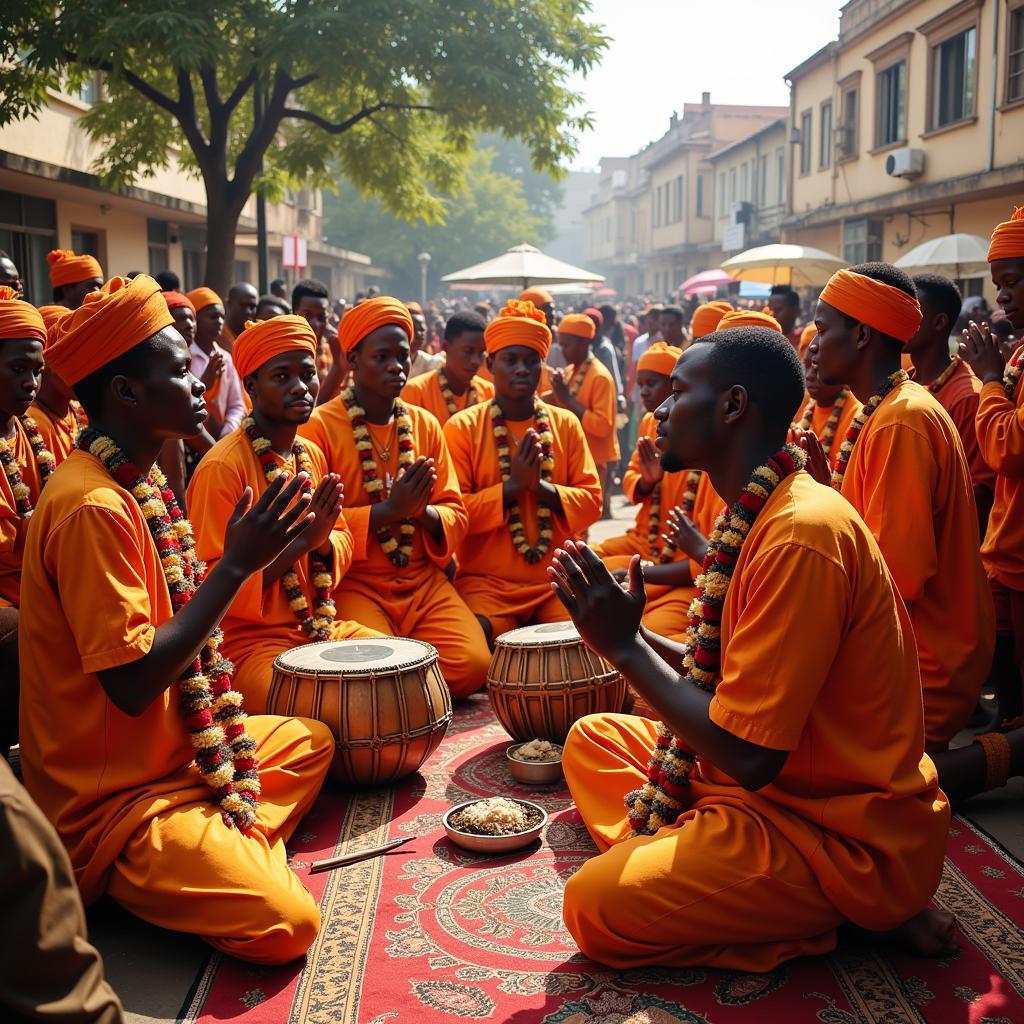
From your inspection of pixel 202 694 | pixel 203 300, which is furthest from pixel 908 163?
pixel 202 694

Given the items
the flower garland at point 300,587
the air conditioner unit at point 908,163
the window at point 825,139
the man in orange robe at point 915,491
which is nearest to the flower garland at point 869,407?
the man in orange robe at point 915,491

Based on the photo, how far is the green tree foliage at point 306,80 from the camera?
12.0 m

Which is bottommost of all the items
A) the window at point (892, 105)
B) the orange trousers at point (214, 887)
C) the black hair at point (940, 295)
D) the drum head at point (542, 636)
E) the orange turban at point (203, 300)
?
the orange trousers at point (214, 887)

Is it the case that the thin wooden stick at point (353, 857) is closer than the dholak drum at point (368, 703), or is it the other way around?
the thin wooden stick at point (353, 857)

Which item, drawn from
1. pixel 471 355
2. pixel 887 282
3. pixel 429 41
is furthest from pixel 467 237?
pixel 887 282

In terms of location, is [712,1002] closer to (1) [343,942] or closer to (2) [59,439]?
(1) [343,942]

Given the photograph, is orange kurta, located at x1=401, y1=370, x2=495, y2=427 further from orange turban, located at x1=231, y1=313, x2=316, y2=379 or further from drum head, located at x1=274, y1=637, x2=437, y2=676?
drum head, located at x1=274, y1=637, x2=437, y2=676

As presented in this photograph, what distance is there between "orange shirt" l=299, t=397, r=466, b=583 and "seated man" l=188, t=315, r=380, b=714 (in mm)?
632

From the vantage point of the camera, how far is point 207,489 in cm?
507

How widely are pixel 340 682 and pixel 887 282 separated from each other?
2801mm

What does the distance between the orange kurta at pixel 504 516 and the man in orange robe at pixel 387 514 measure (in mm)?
313

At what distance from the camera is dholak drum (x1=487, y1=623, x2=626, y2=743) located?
505cm

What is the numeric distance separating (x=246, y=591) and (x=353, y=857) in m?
1.39

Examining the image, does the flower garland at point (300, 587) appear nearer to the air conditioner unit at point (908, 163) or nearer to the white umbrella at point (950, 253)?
the white umbrella at point (950, 253)
